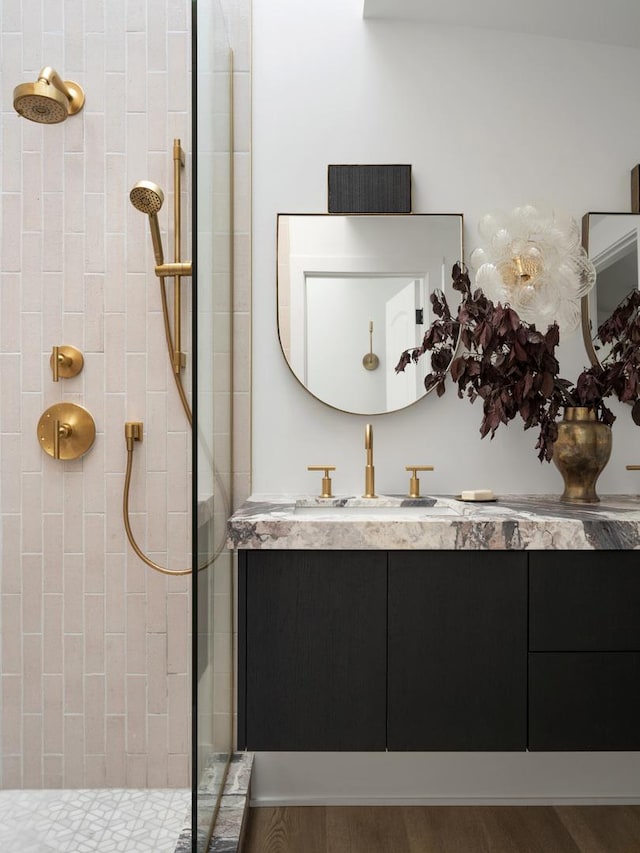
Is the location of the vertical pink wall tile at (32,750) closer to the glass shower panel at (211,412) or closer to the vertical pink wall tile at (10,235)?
the glass shower panel at (211,412)

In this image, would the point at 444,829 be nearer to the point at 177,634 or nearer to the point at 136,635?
the point at 177,634

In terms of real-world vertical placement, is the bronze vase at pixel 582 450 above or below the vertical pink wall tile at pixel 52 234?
below

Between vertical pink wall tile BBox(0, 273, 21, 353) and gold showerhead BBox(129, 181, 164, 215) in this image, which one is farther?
vertical pink wall tile BBox(0, 273, 21, 353)

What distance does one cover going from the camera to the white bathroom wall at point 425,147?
2137 mm

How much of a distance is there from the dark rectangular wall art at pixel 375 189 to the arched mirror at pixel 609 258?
22.8 inches

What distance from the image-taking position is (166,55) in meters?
2.02

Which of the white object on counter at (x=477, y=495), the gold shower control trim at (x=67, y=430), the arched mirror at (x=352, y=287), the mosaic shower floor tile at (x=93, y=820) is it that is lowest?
the mosaic shower floor tile at (x=93, y=820)

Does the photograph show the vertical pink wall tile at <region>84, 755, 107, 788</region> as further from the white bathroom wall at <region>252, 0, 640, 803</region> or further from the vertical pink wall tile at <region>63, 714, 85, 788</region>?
the white bathroom wall at <region>252, 0, 640, 803</region>

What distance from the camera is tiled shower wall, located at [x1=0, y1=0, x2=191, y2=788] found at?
2.00 m

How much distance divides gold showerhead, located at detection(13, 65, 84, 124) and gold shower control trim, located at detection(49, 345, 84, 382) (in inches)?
24.1

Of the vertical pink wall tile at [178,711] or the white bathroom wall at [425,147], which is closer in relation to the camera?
the vertical pink wall tile at [178,711]

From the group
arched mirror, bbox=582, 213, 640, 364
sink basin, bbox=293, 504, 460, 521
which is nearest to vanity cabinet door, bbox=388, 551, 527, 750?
A: sink basin, bbox=293, 504, 460, 521

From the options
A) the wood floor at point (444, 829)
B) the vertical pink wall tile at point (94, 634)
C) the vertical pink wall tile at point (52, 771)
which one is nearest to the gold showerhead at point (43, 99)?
the vertical pink wall tile at point (94, 634)

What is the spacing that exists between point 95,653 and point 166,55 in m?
1.78
